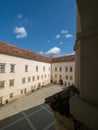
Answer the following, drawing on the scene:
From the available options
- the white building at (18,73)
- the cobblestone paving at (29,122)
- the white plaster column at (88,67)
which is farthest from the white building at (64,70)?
the white plaster column at (88,67)

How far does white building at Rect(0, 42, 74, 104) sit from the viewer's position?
19.8 m

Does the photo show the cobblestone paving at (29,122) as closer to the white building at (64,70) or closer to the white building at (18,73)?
the white building at (18,73)

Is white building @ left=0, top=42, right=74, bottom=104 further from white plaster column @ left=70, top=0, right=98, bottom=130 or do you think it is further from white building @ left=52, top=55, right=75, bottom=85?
white plaster column @ left=70, top=0, right=98, bottom=130

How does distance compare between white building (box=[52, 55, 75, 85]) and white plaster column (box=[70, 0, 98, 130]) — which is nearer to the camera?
white plaster column (box=[70, 0, 98, 130])

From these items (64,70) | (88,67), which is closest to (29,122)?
(88,67)

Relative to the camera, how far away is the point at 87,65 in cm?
200

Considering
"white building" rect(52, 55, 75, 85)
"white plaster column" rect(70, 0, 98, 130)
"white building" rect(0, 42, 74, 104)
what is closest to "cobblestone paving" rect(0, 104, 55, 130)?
"white building" rect(0, 42, 74, 104)

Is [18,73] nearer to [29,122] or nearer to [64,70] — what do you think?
[29,122]

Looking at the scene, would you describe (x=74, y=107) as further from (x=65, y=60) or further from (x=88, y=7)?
(x=65, y=60)

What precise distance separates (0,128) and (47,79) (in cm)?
2843

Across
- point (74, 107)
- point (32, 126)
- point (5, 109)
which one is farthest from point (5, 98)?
point (74, 107)

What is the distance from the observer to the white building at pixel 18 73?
65.0ft

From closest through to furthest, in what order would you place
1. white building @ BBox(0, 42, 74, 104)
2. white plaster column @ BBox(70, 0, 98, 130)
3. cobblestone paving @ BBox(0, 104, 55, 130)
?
white plaster column @ BBox(70, 0, 98, 130)
cobblestone paving @ BBox(0, 104, 55, 130)
white building @ BBox(0, 42, 74, 104)

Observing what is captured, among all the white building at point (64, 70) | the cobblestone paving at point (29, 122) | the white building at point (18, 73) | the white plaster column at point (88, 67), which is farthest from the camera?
the white building at point (64, 70)
